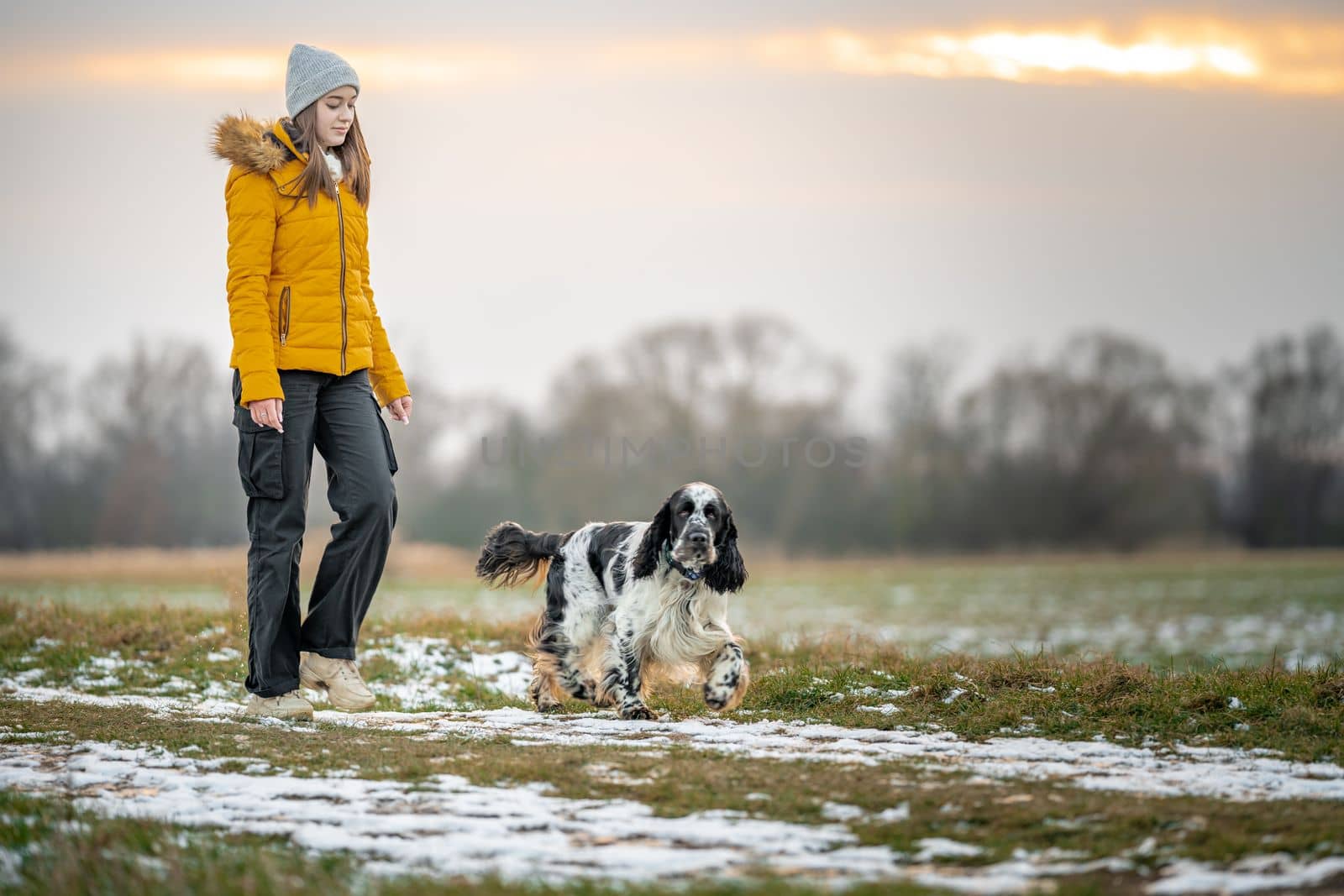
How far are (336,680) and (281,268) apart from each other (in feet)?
6.38

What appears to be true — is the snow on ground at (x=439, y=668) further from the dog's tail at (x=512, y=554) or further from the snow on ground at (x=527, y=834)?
the snow on ground at (x=527, y=834)

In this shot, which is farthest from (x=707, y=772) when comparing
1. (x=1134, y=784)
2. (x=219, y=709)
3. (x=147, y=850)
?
(x=219, y=709)

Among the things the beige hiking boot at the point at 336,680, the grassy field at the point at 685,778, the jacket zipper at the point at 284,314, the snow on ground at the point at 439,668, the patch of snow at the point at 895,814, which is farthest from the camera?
the snow on ground at the point at 439,668

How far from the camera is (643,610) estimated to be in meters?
6.35

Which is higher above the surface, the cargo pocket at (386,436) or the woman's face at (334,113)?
the woman's face at (334,113)

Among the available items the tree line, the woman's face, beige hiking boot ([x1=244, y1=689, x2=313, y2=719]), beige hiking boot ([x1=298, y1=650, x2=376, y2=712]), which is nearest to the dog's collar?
beige hiking boot ([x1=298, y1=650, x2=376, y2=712])

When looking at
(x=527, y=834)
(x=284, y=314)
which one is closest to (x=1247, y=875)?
(x=527, y=834)

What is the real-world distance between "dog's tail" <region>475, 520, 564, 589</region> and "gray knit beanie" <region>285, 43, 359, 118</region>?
253 centimetres

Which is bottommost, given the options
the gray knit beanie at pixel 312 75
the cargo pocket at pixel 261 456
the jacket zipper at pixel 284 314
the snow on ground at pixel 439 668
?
the snow on ground at pixel 439 668

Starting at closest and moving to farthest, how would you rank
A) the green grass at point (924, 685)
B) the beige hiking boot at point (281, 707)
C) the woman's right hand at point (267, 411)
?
the green grass at point (924, 685)
the woman's right hand at point (267, 411)
the beige hiking boot at point (281, 707)

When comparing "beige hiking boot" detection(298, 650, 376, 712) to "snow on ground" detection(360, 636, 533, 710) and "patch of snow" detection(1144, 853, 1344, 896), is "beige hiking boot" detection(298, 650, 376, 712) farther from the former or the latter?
"patch of snow" detection(1144, 853, 1344, 896)

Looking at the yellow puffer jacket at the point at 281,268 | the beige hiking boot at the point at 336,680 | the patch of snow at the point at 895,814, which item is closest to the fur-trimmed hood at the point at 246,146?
the yellow puffer jacket at the point at 281,268

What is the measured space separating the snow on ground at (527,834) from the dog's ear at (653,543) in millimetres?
2099

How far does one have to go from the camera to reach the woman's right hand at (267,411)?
18.3 feet
